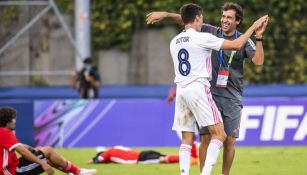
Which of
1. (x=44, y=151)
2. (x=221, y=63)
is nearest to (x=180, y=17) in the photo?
(x=221, y=63)

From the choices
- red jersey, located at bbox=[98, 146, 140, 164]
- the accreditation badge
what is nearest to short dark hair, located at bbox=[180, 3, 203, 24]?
the accreditation badge

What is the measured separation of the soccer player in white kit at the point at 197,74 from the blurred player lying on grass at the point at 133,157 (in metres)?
4.09

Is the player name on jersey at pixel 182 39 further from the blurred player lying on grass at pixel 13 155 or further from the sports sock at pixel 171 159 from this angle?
the sports sock at pixel 171 159

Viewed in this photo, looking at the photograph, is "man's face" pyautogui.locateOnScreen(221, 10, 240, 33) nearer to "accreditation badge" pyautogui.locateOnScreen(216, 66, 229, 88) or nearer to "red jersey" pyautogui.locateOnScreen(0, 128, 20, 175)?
"accreditation badge" pyautogui.locateOnScreen(216, 66, 229, 88)

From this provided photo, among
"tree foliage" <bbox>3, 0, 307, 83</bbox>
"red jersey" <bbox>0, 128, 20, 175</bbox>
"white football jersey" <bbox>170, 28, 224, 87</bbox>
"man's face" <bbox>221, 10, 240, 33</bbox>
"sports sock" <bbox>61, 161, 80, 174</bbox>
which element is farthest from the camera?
"tree foliage" <bbox>3, 0, 307, 83</bbox>

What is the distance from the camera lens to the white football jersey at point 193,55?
1096cm

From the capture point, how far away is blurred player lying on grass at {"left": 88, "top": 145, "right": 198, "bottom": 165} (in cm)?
1537

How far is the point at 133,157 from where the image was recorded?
15508 mm

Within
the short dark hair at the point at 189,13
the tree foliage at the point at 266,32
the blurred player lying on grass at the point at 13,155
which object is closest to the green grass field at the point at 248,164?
the blurred player lying on grass at the point at 13,155

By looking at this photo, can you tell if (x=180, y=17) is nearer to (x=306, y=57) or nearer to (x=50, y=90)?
(x=50, y=90)

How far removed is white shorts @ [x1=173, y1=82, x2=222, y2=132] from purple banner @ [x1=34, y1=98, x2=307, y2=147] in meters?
7.53

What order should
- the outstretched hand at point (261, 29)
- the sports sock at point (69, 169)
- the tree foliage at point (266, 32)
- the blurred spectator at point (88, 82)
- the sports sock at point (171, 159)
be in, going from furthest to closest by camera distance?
the tree foliage at point (266, 32) → the blurred spectator at point (88, 82) → the sports sock at point (171, 159) → the sports sock at point (69, 169) → the outstretched hand at point (261, 29)

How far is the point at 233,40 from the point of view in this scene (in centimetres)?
1120

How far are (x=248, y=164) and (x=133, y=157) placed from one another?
189 centimetres
